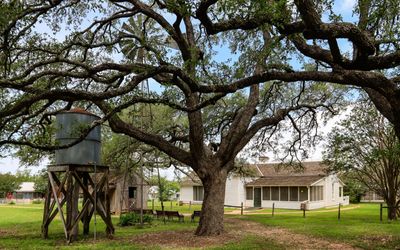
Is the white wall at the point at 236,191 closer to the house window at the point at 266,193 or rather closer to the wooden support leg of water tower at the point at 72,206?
the house window at the point at 266,193

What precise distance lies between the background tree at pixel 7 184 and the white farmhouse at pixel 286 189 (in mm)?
50595

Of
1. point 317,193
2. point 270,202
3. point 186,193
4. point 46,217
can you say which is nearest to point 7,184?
point 186,193

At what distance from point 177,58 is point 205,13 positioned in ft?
26.4

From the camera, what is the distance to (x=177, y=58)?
16750 millimetres

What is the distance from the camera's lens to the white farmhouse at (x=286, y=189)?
43.9 m

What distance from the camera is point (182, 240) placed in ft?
53.1

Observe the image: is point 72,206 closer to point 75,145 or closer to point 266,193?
point 75,145

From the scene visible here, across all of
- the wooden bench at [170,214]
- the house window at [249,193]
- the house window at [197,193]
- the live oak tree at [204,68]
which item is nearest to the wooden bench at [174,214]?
the wooden bench at [170,214]

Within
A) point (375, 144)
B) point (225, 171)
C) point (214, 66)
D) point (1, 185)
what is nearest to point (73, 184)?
point (225, 171)

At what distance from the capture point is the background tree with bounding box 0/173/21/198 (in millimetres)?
78975

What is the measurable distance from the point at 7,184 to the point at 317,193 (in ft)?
202

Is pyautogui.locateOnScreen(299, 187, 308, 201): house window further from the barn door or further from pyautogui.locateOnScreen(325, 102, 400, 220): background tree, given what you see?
pyautogui.locateOnScreen(325, 102, 400, 220): background tree

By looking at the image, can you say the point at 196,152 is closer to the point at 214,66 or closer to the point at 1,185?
the point at 214,66

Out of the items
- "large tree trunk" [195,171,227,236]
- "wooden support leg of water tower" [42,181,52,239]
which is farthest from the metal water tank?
"large tree trunk" [195,171,227,236]
